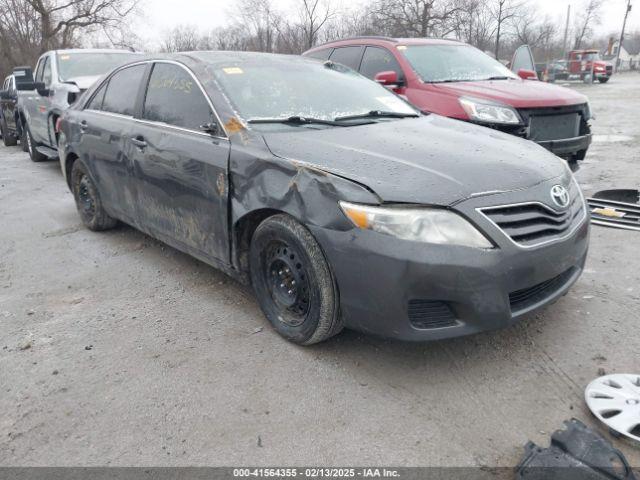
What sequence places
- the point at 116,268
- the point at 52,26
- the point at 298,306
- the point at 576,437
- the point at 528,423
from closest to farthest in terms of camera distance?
1. the point at 576,437
2. the point at 528,423
3. the point at 298,306
4. the point at 116,268
5. the point at 52,26

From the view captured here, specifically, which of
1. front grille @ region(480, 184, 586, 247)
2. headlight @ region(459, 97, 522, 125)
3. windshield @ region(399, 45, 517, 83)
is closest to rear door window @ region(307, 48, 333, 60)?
windshield @ region(399, 45, 517, 83)

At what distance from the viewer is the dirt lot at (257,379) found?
2.26 meters

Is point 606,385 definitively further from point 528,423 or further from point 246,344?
point 246,344

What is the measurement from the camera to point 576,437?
6.68 ft

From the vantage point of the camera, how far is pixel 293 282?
293 centimetres

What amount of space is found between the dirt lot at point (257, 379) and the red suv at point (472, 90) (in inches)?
80.5

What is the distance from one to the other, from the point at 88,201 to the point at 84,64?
458 cm

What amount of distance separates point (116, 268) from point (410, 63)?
411cm

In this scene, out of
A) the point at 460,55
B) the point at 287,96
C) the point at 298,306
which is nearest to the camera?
the point at 298,306

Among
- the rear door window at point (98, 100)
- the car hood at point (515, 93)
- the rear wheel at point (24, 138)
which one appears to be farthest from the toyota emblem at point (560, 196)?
the rear wheel at point (24, 138)

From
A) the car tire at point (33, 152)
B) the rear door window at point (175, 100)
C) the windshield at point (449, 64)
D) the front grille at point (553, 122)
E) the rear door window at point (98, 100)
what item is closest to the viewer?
the rear door window at point (175, 100)

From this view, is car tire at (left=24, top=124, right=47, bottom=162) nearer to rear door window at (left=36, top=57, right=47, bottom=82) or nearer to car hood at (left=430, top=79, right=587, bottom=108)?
rear door window at (left=36, top=57, right=47, bottom=82)

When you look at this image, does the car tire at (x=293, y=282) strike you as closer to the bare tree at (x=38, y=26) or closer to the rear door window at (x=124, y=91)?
the rear door window at (x=124, y=91)

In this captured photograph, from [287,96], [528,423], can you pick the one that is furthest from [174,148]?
[528,423]
